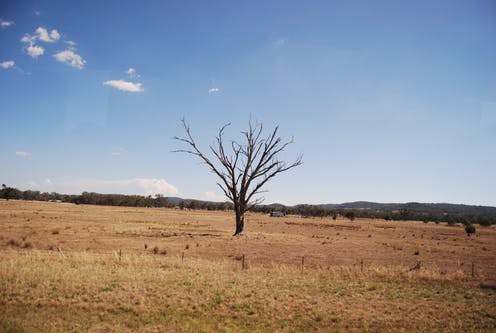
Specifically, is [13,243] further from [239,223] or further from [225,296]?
[239,223]

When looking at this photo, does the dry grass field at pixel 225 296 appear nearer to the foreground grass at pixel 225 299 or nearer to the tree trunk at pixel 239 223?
the foreground grass at pixel 225 299

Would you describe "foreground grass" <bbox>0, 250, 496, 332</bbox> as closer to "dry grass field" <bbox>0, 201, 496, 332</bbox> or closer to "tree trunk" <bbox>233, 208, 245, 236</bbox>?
"dry grass field" <bbox>0, 201, 496, 332</bbox>

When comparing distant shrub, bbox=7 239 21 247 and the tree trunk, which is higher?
the tree trunk

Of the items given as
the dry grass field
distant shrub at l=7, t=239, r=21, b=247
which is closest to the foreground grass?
the dry grass field

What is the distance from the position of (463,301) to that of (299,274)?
7.38m

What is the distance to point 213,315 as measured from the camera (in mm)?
11906

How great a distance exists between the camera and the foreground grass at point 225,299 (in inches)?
441

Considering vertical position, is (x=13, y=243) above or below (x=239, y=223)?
below

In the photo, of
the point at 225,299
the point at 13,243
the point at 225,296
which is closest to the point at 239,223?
the point at 13,243

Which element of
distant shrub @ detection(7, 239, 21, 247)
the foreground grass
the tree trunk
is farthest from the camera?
the tree trunk

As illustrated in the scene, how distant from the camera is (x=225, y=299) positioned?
43.8 ft

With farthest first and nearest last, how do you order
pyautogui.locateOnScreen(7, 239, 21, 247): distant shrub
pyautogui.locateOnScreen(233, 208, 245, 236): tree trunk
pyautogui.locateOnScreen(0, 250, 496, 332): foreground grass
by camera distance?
pyautogui.locateOnScreen(233, 208, 245, 236): tree trunk → pyautogui.locateOnScreen(7, 239, 21, 247): distant shrub → pyautogui.locateOnScreen(0, 250, 496, 332): foreground grass

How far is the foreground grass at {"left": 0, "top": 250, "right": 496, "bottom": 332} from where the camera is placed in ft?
36.7

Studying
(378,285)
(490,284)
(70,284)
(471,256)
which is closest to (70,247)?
(70,284)
